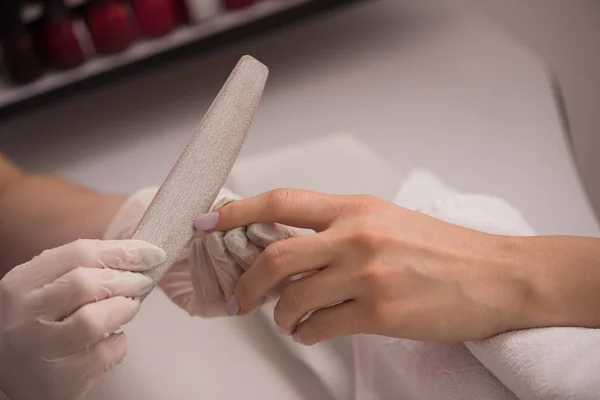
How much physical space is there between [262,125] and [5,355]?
742 mm

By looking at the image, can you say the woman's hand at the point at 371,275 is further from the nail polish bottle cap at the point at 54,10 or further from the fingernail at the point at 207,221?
the nail polish bottle cap at the point at 54,10

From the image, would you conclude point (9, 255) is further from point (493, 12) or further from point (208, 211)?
point (493, 12)

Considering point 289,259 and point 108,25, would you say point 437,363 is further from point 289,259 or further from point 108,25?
point 108,25

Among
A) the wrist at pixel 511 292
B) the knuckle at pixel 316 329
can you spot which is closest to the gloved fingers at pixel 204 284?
the knuckle at pixel 316 329

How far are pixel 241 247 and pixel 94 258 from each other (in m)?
0.13

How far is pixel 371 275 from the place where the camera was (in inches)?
23.3

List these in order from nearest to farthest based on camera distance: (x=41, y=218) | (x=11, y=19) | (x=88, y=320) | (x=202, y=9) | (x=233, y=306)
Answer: (x=88, y=320) < (x=233, y=306) < (x=41, y=218) < (x=11, y=19) < (x=202, y=9)

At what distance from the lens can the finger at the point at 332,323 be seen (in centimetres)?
61

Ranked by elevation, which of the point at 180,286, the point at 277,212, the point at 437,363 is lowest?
the point at 437,363

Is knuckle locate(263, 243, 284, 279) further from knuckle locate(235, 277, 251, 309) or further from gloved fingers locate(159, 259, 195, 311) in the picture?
gloved fingers locate(159, 259, 195, 311)

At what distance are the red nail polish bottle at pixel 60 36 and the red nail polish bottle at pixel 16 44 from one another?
3 cm

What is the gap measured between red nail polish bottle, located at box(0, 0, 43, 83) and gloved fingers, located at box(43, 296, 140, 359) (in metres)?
0.69

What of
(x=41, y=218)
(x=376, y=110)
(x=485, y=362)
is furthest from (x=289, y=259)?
(x=376, y=110)

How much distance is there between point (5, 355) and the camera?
59 centimetres
